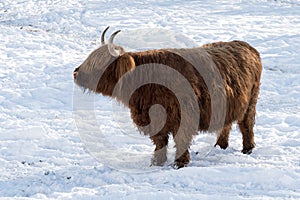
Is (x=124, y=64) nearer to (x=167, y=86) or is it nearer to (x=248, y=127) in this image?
(x=167, y=86)

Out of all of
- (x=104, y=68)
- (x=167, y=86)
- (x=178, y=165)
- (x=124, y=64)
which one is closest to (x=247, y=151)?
(x=178, y=165)

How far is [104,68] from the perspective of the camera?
223 inches

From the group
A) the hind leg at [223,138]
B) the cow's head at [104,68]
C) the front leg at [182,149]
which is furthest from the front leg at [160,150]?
the hind leg at [223,138]

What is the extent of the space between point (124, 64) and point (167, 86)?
0.55 metres

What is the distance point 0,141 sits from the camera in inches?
271

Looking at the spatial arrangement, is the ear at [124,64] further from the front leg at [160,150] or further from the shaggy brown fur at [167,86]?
the front leg at [160,150]

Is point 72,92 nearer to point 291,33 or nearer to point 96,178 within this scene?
point 96,178

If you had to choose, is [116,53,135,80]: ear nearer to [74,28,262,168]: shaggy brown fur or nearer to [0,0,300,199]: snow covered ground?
[74,28,262,168]: shaggy brown fur

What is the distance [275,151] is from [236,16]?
1064 centimetres

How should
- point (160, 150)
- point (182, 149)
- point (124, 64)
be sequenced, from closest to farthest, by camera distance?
1. point (124, 64)
2. point (182, 149)
3. point (160, 150)

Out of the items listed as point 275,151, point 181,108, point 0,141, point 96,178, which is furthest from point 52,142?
point 275,151

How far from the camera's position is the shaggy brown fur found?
563cm

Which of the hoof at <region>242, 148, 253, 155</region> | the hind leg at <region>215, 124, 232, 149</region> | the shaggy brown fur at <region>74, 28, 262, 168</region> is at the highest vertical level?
the shaggy brown fur at <region>74, 28, 262, 168</region>

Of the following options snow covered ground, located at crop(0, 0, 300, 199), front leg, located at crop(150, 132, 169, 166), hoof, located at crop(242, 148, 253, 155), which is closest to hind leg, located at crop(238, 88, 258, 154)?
hoof, located at crop(242, 148, 253, 155)
